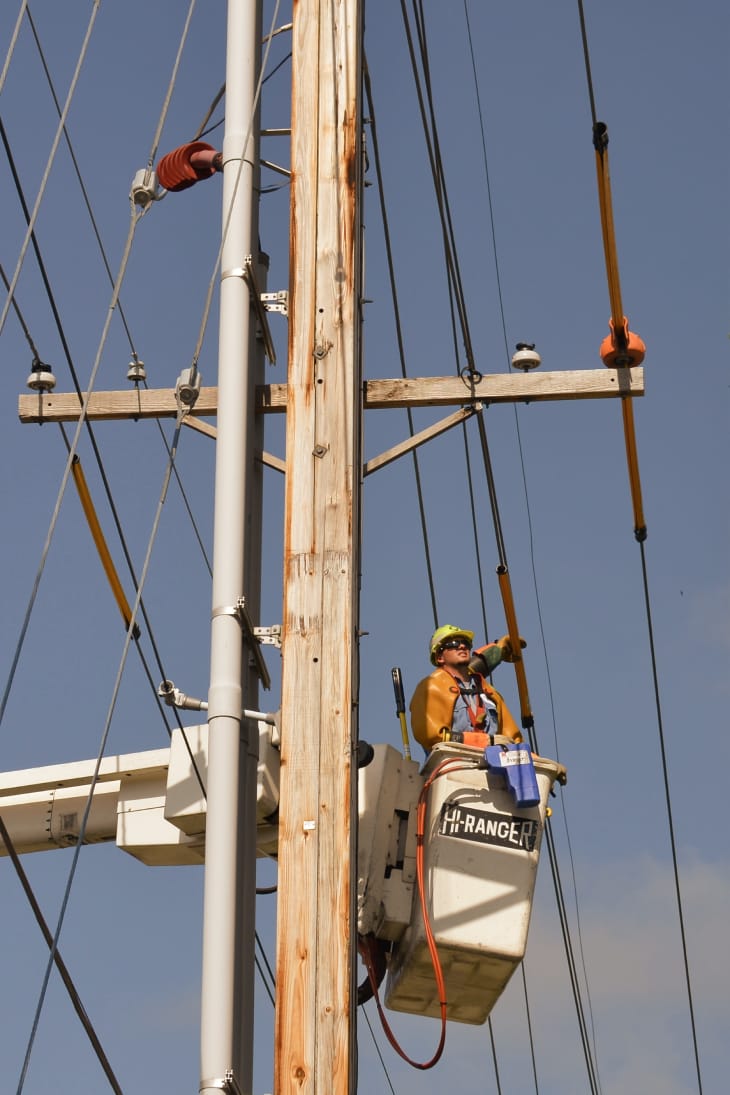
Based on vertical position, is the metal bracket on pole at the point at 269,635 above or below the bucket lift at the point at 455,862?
above

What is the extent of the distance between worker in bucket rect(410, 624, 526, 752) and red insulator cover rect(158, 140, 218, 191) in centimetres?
218

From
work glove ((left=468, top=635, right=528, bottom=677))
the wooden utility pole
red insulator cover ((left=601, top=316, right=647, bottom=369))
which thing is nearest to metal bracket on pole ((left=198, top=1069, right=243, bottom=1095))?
the wooden utility pole

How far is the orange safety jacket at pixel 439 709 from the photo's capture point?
7867mm

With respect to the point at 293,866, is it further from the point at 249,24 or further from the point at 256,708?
the point at 249,24

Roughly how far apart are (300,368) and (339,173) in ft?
2.92

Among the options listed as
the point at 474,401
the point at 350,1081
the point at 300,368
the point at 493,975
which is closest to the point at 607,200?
the point at 474,401

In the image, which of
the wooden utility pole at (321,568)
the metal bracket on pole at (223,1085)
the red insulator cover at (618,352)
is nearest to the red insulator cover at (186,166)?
the wooden utility pole at (321,568)

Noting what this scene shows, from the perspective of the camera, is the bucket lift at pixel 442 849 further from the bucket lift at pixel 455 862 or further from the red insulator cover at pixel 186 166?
the red insulator cover at pixel 186 166

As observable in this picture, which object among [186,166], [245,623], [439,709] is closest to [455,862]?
[439,709]

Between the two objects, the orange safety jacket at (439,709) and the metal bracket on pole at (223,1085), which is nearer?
the metal bracket on pole at (223,1085)

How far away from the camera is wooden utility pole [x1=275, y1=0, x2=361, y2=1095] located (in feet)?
20.1

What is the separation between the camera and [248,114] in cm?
769

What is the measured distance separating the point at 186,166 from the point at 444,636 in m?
2.26

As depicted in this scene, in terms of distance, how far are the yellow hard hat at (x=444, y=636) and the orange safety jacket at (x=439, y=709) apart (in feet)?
0.38
